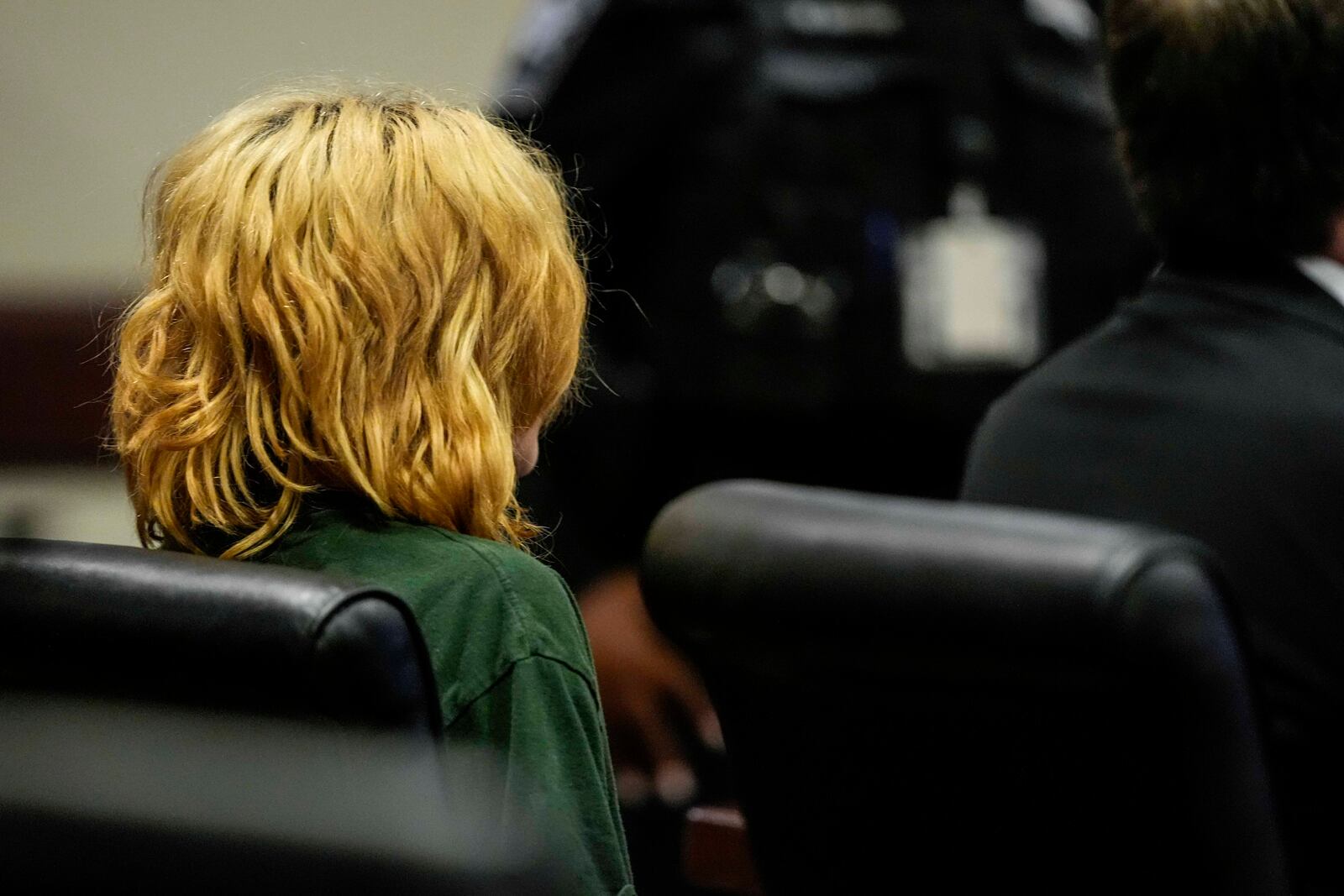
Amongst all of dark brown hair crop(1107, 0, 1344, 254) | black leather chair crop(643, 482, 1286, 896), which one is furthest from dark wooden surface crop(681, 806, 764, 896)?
dark brown hair crop(1107, 0, 1344, 254)

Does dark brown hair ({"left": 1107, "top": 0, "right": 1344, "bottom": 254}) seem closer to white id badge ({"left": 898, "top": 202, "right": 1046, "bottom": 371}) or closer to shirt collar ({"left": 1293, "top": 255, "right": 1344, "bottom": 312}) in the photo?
shirt collar ({"left": 1293, "top": 255, "right": 1344, "bottom": 312})

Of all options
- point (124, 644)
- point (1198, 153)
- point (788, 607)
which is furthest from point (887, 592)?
point (1198, 153)

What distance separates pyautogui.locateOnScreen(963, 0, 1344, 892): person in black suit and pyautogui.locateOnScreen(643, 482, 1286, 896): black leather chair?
344mm

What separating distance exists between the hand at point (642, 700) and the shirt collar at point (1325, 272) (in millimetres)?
1054

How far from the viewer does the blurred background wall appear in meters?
2.50

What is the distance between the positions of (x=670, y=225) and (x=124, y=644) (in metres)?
2.20

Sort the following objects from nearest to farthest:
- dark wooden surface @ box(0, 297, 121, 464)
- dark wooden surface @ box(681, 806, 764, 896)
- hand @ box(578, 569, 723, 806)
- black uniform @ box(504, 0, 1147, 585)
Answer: dark wooden surface @ box(681, 806, 764, 896) < hand @ box(578, 569, 723, 806) < dark wooden surface @ box(0, 297, 121, 464) < black uniform @ box(504, 0, 1147, 585)

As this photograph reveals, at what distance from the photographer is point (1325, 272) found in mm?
1196

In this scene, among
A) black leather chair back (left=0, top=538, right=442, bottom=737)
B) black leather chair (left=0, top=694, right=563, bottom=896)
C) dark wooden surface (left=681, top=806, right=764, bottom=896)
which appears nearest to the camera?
black leather chair (left=0, top=694, right=563, bottom=896)

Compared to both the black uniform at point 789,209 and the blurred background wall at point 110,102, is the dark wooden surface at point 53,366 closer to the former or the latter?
the blurred background wall at point 110,102

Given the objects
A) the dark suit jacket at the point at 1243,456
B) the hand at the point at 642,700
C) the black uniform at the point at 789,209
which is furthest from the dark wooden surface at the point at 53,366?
the dark suit jacket at the point at 1243,456

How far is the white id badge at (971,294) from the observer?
2.62 m

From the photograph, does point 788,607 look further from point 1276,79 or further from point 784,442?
point 784,442

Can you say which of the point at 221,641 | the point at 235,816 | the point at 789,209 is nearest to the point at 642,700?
the point at 789,209
